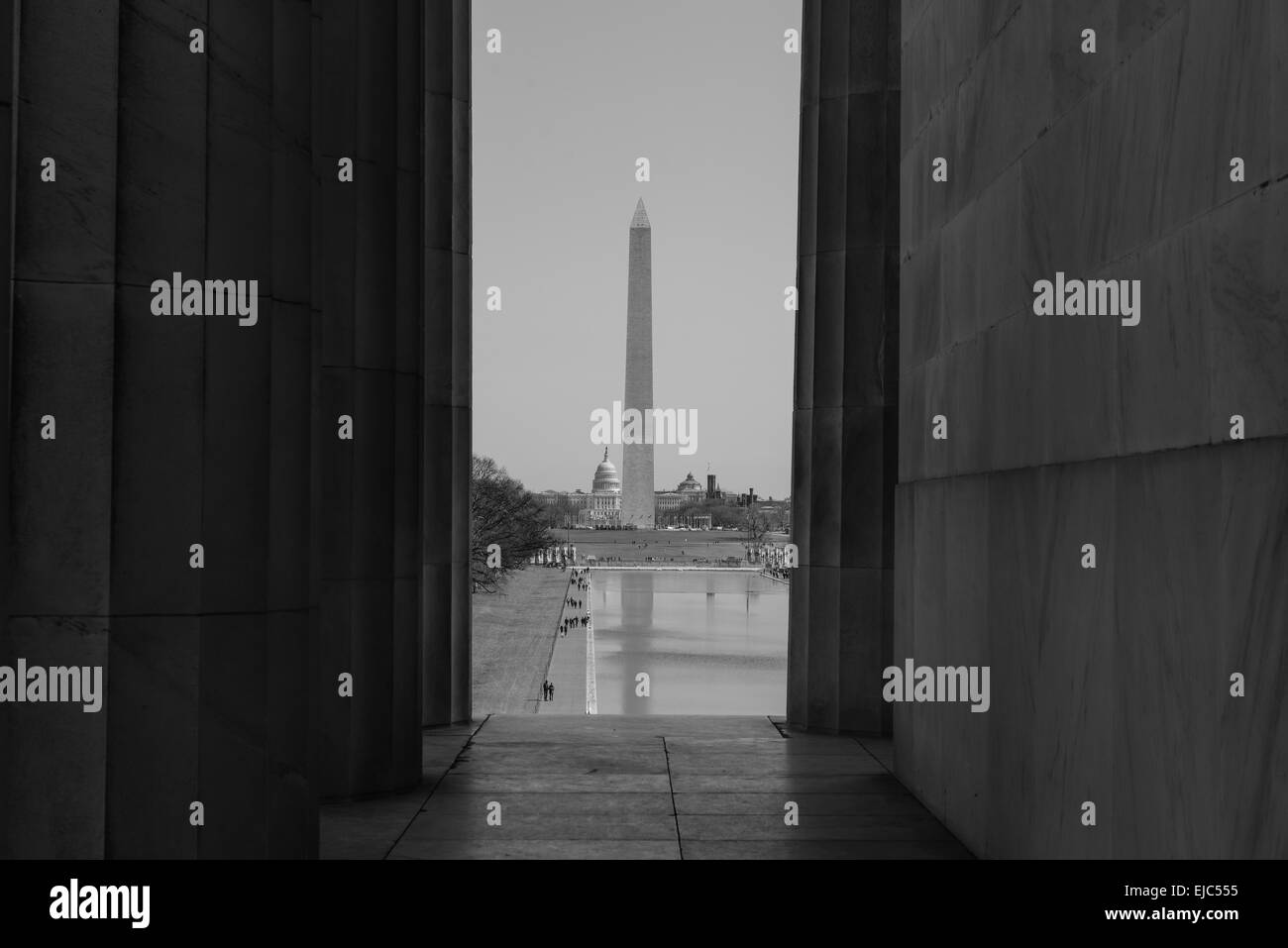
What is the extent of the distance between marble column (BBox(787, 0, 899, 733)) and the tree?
54.1 m

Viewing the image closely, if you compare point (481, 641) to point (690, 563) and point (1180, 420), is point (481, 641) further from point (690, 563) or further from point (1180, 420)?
point (690, 563)

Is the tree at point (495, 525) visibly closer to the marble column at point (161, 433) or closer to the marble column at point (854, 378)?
the marble column at point (854, 378)

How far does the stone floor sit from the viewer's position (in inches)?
600

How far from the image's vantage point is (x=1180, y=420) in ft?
33.0

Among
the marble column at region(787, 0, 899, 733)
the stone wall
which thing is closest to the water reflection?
the marble column at region(787, 0, 899, 733)

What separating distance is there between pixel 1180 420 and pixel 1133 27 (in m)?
3.36

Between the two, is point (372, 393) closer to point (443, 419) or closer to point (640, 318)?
point (443, 419)

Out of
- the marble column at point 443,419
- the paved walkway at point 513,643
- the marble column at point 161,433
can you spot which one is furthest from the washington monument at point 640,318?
the marble column at point 161,433

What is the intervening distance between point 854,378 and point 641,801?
9.21 metres

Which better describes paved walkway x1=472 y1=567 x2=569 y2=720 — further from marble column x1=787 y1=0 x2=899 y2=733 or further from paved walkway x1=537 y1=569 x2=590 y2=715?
marble column x1=787 y1=0 x2=899 y2=733

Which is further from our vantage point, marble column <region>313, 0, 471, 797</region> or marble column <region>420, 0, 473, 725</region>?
marble column <region>420, 0, 473, 725</region>

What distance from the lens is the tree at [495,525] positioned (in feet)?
281

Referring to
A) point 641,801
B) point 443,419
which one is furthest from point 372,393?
point 641,801
